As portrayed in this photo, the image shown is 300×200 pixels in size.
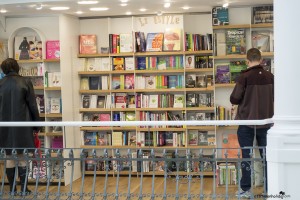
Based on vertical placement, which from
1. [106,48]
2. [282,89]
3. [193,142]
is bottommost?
[193,142]

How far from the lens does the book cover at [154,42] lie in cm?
867

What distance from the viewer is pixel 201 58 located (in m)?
8.61

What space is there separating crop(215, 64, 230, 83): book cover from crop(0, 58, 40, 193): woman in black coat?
275cm

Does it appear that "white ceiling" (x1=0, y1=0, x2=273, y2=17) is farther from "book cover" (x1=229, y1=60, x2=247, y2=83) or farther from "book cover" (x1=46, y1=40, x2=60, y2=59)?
"book cover" (x1=229, y1=60, x2=247, y2=83)

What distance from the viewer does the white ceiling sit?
723 cm

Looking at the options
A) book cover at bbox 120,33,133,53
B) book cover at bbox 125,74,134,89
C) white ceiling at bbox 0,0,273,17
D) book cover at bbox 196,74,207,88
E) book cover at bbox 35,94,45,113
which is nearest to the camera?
white ceiling at bbox 0,0,273,17

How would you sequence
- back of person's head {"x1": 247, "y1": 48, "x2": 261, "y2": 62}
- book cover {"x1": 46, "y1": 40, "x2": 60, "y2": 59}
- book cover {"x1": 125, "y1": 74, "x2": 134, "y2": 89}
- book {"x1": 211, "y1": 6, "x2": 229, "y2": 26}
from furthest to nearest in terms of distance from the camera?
1. book cover {"x1": 125, "y1": 74, "x2": 134, "y2": 89}
2. book cover {"x1": 46, "y1": 40, "x2": 60, "y2": 59}
3. book {"x1": 211, "y1": 6, "x2": 229, "y2": 26}
4. back of person's head {"x1": 247, "y1": 48, "x2": 261, "y2": 62}

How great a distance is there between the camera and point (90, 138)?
8969 mm

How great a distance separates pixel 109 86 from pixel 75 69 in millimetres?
601

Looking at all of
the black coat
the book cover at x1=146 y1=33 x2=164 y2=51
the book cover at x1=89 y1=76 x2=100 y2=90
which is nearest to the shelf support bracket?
the book cover at x1=89 y1=76 x2=100 y2=90

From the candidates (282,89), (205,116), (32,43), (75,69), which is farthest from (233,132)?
(282,89)

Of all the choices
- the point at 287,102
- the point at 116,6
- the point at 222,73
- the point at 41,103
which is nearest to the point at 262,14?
the point at 222,73

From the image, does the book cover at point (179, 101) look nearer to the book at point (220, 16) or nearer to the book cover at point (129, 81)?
the book cover at point (129, 81)

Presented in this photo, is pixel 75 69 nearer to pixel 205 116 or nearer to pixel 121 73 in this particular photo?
pixel 121 73
